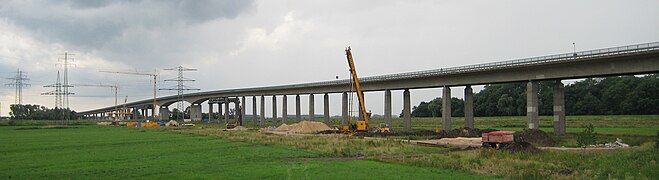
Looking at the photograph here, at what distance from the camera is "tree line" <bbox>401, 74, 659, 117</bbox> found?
114 m

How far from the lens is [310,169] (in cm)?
2625

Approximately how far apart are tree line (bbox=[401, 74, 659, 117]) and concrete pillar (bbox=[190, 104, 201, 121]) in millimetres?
86352

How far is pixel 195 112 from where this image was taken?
193 m

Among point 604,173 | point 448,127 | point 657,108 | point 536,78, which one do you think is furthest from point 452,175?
point 657,108

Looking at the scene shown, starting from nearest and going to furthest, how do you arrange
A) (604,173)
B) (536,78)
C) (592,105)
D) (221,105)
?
(604,173)
(536,78)
(592,105)
(221,105)

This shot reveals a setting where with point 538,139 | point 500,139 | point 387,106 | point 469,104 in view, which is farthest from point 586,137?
point 387,106

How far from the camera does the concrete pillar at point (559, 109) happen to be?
59688mm

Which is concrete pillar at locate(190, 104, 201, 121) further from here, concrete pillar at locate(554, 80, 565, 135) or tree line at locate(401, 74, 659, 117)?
concrete pillar at locate(554, 80, 565, 135)

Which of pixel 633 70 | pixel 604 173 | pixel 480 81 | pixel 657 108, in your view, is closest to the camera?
pixel 604 173

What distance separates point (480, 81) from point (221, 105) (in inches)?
4947

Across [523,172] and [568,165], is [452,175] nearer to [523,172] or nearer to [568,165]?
[523,172]

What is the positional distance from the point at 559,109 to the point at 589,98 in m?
73.9

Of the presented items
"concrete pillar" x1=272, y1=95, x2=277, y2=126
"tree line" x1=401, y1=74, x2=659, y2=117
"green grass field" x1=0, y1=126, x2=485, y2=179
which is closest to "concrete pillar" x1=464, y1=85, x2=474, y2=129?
"green grass field" x1=0, y1=126, x2=485, y2=179

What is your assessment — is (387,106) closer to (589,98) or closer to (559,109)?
(559,109)
